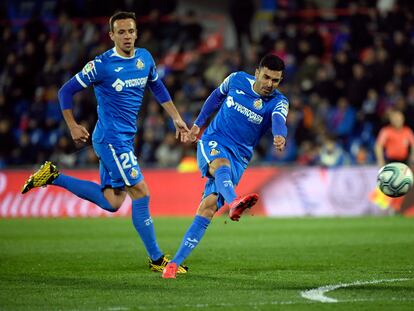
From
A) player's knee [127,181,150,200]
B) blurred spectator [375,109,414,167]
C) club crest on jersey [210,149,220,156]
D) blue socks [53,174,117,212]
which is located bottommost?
blurred spectator [375,109,414,167]

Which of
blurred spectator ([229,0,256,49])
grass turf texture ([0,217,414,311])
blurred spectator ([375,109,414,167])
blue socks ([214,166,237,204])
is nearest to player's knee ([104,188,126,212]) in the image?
grass turf texture ([0,217,414,311])

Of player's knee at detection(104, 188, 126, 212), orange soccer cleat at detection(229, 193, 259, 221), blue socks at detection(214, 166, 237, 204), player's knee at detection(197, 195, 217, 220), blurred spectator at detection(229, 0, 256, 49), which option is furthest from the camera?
blurred spectator at detection(229, 0, 256, 49)

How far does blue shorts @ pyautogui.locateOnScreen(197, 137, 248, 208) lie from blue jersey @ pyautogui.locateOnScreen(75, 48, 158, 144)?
818mm

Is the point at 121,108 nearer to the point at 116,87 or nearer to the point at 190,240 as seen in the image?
the point at 116,87

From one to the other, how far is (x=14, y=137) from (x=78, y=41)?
3.28 m

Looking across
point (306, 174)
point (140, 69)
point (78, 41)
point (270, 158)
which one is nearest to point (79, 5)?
point (78, 41)

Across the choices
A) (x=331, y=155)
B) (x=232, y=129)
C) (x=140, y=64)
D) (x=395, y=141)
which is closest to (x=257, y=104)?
(x=232, y=129)

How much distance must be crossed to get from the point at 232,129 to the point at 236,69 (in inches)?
543

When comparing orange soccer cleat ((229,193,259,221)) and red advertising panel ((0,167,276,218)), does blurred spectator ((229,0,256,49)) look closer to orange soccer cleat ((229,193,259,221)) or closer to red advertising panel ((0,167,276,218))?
red advertising panel ((0,167,276,218))

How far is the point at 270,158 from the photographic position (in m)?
21.9

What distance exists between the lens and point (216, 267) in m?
10.0

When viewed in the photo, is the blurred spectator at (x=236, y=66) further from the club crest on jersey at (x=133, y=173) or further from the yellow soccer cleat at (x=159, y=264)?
the club crest on jersey at (x=133, y=173)

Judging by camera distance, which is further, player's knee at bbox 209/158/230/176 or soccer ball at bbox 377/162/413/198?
soccer ball at bbox 377/162/413/198

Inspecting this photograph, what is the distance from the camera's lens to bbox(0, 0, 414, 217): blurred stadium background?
2017 cm
